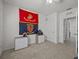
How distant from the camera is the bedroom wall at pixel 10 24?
3.59 meters

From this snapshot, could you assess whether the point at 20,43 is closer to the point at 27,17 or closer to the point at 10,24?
the point at 10,24

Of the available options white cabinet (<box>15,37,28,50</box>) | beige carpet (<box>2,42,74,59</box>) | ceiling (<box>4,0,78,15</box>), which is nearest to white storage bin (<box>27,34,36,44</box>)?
white cabinet (<box>15,37,28,50</box>)

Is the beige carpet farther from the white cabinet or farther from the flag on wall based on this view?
the flag on wall

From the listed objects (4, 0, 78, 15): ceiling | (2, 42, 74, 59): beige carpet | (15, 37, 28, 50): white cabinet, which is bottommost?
(2, 42, 74, 59): beige carpet

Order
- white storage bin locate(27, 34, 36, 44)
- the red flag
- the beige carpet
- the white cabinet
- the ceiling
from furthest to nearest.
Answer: white storage bin locate(27, 34, 36, 44) → the red flag → the white cabinet → the ceiling → the beige carpet

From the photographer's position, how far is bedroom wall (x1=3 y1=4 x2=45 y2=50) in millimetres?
3586

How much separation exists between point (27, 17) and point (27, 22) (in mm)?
353

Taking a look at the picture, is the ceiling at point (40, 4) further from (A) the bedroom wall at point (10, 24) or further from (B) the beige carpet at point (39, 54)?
(B) the beige carpet at point (39, 54)

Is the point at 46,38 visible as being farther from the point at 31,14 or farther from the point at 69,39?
the point at 31,14

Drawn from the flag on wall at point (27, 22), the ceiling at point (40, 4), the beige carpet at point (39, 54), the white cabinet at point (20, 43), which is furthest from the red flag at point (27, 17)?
the beige carpet at point (39, 54)

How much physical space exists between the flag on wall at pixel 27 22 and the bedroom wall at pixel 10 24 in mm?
302

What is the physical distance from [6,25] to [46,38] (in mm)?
3631

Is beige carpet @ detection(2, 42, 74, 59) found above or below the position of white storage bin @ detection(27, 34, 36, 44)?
below

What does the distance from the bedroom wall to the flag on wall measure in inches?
11.9
